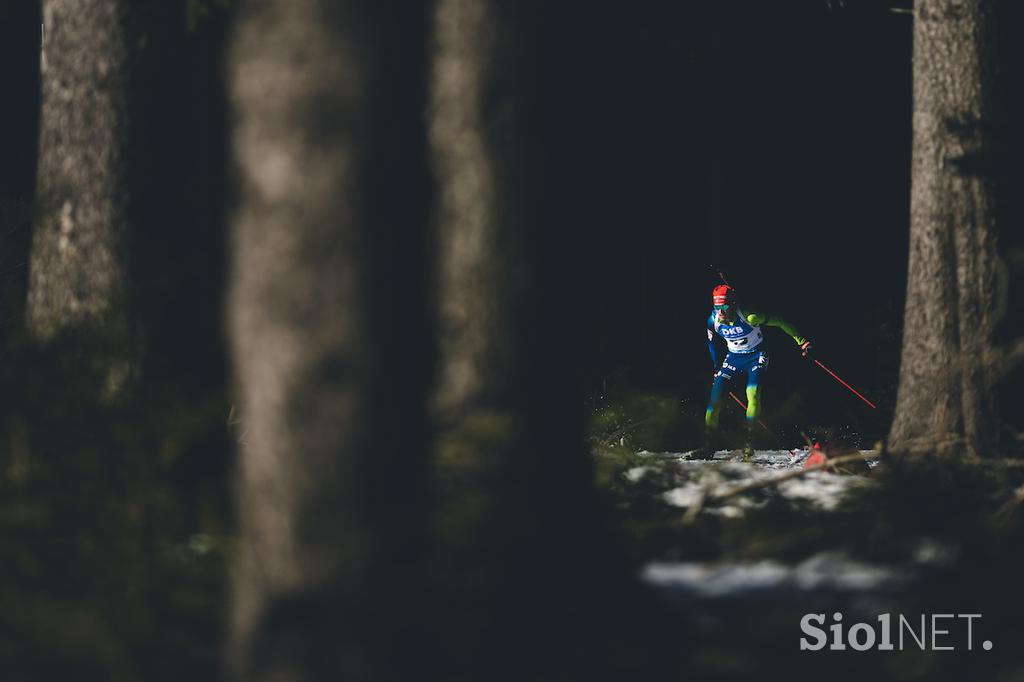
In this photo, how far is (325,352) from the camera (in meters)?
3.53

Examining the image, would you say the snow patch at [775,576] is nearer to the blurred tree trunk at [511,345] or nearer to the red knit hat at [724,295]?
the blurred tree trunk at [511,345]

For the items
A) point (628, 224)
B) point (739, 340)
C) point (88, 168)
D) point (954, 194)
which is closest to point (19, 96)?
point (628, 224)

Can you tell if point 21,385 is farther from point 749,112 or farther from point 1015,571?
point 749,112

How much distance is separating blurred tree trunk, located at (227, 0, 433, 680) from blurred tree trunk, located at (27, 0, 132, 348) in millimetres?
3113

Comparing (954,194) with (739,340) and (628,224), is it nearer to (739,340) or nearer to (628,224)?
(739,340)

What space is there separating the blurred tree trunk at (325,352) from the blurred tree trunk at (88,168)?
311cm

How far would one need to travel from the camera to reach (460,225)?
15.8 feet

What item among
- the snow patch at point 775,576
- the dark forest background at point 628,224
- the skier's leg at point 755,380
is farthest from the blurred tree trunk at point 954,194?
the skier's leg at point 755,380

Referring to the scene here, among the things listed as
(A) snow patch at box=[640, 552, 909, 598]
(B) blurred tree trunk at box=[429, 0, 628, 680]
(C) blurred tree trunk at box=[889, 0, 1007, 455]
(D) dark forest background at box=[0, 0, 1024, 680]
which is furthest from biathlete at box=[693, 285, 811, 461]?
(B) blurred tree trunk at box=[429, 0, 628, 680]

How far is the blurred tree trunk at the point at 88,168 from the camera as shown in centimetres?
661

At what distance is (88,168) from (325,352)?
136 inches

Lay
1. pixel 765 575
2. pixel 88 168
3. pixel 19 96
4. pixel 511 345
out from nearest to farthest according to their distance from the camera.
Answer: pixel 511 345
pixel 765 575
pixel 88 168
pixel 19 96

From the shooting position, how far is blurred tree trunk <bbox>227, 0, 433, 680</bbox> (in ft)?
11.6

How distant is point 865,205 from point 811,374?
1.68 meters
